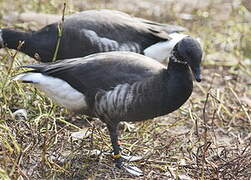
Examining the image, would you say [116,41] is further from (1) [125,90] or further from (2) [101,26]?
(1) [125,90]

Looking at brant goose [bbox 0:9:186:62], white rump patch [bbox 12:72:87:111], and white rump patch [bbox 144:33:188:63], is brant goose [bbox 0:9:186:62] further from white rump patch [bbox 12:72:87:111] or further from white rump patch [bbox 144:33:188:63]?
white rump patch [bbox 12:72:87:111]

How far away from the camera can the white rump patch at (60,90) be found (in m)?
4.74

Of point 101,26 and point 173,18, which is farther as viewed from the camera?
point 173,18

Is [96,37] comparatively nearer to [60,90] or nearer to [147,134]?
[147,134]

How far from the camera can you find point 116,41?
19.4 feet

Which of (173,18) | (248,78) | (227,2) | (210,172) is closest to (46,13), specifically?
(173,18)

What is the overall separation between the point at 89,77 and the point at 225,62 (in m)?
3.20

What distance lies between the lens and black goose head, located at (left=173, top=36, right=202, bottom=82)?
452 centimetres

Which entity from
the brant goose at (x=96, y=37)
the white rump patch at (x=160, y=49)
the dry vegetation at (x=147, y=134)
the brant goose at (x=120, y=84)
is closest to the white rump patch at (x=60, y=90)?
the brant goose at (x=120, y=84)

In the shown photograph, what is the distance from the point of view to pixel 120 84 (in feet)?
15.0

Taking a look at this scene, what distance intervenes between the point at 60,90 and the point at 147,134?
963mm

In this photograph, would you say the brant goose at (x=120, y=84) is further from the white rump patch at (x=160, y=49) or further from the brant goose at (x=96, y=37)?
the white rump patch at (x=160, y=49)

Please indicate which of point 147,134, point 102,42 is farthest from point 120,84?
point 102,42

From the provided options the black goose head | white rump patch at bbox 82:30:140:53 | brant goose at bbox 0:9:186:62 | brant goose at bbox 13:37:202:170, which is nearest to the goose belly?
brant goose at bbox 13:37:202:170
